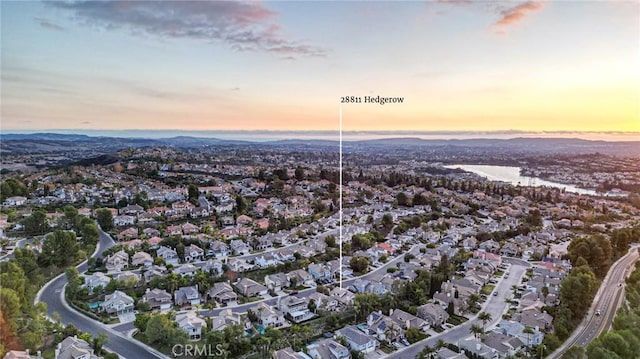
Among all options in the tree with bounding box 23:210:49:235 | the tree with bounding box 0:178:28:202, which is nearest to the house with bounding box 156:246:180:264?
the tree with bounding box 23:210:49:235

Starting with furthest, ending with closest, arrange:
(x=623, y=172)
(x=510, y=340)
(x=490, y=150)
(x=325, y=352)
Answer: (x=490, y=150)
(x=623, y=172)
(x=510, y=340)
(x=325, y=352)

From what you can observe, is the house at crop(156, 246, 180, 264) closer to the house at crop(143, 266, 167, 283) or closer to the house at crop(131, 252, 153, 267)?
the house at crop(131, 252, 153, 267)

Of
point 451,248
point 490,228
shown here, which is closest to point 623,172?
point 490,228

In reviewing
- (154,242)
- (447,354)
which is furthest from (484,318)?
(154,242)

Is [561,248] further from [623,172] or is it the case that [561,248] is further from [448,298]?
[623,172]

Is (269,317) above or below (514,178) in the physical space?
above

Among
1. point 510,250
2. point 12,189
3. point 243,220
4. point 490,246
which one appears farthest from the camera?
point 12,189

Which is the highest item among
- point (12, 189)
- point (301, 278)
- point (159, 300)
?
point (12, 189)

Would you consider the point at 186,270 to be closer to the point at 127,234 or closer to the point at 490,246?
the point at 127,234
